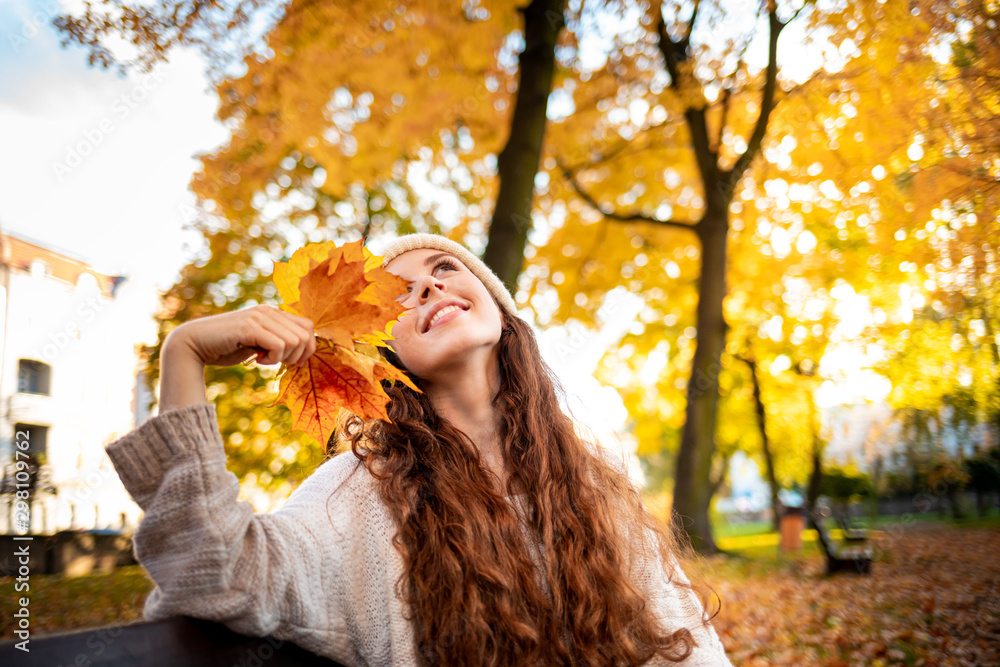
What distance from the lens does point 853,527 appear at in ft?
27.1

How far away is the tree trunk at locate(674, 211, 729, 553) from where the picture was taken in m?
7.23

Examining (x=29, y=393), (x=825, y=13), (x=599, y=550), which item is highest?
(x=825, y=13)

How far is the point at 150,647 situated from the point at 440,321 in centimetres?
117

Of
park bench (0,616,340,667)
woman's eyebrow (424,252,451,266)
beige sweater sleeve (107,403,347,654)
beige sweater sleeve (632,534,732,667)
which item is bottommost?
beige sweater sleeve (632,534,732,667)

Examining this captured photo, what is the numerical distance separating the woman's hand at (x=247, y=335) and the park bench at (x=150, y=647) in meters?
0.49

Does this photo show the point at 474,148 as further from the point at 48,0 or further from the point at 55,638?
the point at 55,638

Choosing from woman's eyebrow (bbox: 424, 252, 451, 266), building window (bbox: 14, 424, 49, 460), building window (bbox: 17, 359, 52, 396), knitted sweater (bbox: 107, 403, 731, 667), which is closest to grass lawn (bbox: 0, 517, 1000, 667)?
building window (bbox: 14, 424, 49, 460)

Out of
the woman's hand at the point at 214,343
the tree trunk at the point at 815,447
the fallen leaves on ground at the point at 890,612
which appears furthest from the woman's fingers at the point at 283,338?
the tree trunk at the point at 815,447

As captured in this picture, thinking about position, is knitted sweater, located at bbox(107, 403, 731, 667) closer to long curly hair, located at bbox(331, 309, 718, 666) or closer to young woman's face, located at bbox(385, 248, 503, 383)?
long curly hair, located at bbox(331, 309, 718, 666)

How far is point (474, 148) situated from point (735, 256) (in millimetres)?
4555

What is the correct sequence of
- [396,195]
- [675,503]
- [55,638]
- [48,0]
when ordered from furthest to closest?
1. [396,195]
2. [675,503]
3. [48,0]
4. [55,638]

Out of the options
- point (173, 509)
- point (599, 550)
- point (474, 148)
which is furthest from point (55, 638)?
point (474, 148)

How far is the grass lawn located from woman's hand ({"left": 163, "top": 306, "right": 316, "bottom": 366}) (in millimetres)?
1799

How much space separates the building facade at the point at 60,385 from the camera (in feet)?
8.73
